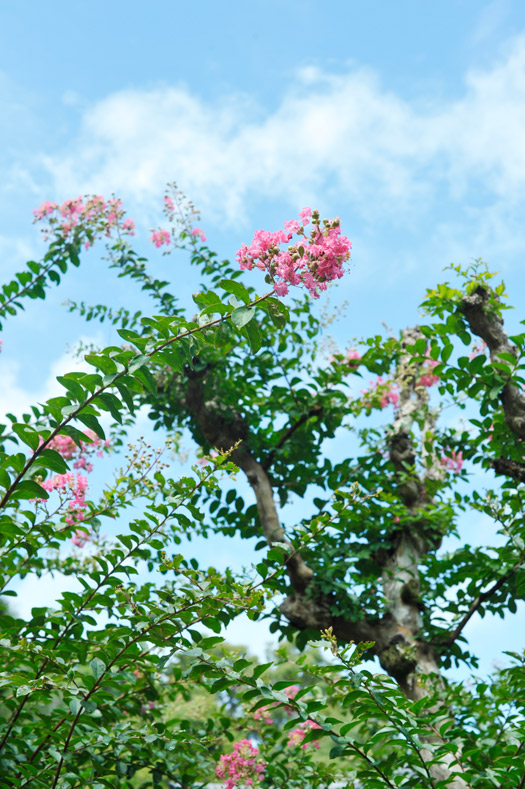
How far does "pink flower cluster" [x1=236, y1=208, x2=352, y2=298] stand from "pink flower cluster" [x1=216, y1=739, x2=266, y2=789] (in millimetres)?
2562

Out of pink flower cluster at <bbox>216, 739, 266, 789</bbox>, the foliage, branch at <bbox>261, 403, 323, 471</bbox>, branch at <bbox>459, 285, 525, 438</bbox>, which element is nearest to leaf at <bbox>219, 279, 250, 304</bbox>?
the foliage

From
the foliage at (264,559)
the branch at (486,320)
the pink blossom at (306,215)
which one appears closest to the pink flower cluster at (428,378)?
the foliage at (264,559)

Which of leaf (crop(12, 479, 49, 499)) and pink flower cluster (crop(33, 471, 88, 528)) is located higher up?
pink flower cluster (crop(33, 471, 88, 528))

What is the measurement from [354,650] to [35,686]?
36.1 inches

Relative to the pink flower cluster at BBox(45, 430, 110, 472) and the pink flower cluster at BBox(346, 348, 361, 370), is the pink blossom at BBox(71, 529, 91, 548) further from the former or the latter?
the pink flower cluster at BBox(346, 348, 361, 370)

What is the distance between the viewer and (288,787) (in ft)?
11.7

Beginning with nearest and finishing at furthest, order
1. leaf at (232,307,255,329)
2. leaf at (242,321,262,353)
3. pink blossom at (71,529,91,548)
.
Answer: leaf at (232,307,255,329), leaf at (242,321,262,353), pink blossom at (71,529,91,548)

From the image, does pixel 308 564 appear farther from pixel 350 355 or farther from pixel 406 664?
pixel 350 355

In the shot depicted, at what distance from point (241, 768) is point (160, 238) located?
3784 mm

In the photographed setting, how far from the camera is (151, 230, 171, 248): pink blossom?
18.0ft

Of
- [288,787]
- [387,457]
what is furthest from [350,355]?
[288,787]

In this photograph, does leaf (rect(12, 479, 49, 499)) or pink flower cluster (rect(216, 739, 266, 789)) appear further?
pink flower cluster (rect(216, 739, 266, 789))

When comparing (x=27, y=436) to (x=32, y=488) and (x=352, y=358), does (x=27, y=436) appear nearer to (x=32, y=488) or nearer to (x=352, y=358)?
(x=32, y=488)

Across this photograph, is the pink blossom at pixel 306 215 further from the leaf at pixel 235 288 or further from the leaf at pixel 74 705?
the leaf at pixel 74 705
